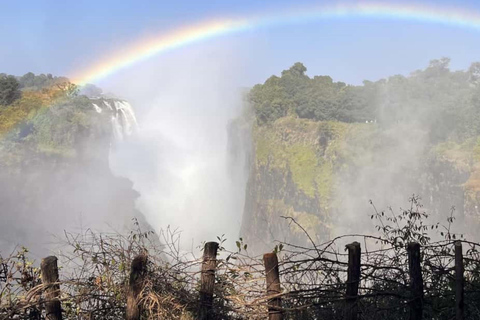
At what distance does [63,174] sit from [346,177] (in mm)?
31002

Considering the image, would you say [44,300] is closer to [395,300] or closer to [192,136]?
[395,300]

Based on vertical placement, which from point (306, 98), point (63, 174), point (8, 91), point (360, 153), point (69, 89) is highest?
point (69, 89)

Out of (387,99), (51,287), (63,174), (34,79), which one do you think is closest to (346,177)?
(387,99)

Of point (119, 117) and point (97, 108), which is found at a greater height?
point (119, 117)

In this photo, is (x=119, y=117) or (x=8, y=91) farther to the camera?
(x=119, y=117)

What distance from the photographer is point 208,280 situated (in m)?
3.67

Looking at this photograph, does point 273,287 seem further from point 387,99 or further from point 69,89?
point 69,89

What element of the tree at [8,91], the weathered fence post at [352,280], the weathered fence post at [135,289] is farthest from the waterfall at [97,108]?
the weathered fence post at [352,280]

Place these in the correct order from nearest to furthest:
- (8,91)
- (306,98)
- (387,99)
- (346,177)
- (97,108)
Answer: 1. (8,91)
2. (346,177)
3. (387,99)
4. (97,108)
5. (306,98)

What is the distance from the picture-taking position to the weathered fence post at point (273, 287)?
3.40m

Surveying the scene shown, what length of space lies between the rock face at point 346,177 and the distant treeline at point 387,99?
153 cm

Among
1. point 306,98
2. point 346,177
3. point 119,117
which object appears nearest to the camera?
point 346,177

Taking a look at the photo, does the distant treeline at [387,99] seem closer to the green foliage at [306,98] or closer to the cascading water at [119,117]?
the green foliage at [306,98]

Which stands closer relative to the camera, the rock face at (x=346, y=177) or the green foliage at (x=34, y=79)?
the rock face at (x=346, y=177)
